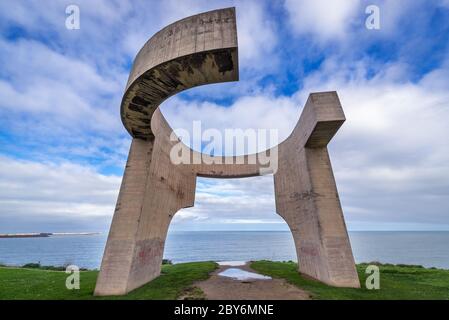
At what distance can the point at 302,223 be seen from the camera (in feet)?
46.9

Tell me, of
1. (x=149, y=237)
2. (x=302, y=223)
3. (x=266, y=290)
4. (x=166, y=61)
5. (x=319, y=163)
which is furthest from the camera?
A: (x=302, y=223)

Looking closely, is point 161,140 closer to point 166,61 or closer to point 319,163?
point 166,61

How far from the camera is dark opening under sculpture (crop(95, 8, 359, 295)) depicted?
777 cm

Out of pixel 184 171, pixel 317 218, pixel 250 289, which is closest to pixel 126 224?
pixel 250 289

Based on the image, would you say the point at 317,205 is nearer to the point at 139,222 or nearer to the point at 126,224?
the point at 139,222

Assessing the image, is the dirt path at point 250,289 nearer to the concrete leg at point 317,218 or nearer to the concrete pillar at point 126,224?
the concrete leg at point 317,218

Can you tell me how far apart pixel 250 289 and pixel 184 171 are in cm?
889

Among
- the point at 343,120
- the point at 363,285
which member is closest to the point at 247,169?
the point at 343,120

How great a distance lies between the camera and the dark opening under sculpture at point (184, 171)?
25.5 feet

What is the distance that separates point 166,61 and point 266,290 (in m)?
9.54

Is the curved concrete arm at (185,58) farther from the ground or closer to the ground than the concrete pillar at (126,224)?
farther from the ground

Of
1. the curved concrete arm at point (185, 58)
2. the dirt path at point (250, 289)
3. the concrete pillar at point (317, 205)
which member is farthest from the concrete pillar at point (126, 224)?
the concrete pillar at point (317, 205)

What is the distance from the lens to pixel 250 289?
35.0ft

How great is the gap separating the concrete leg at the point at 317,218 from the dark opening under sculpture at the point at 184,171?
43mm
